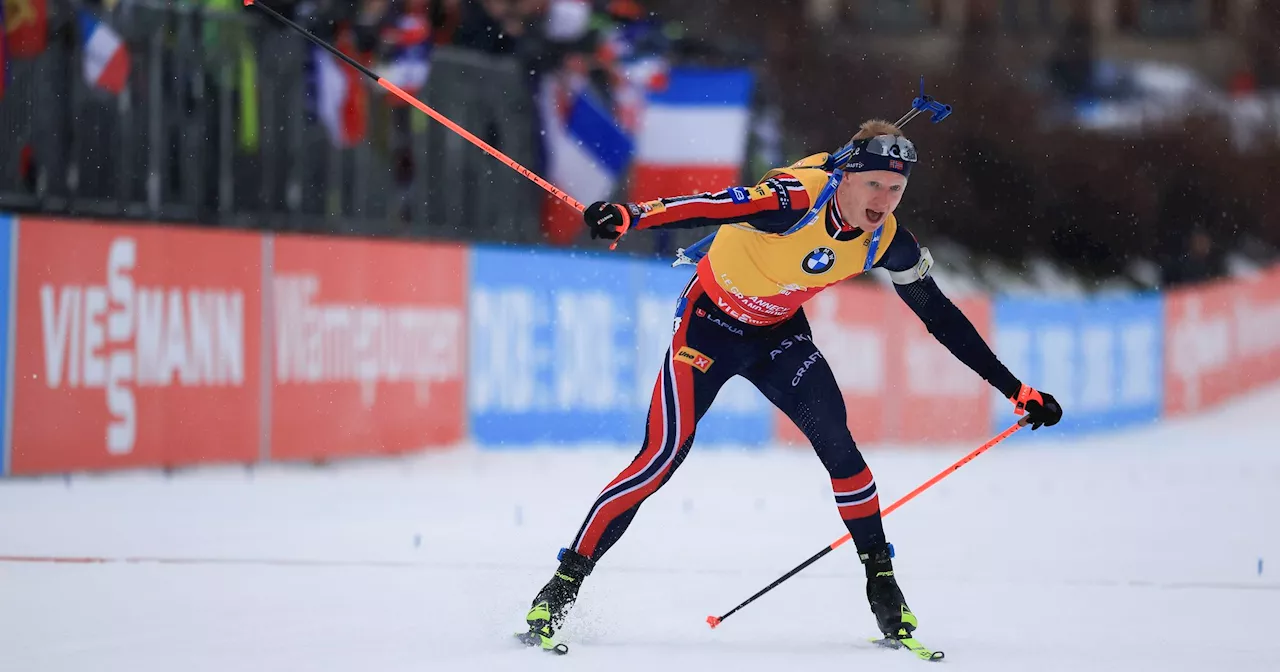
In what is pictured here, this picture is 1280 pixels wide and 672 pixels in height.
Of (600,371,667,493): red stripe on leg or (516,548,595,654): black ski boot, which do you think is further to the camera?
(600,371,667,493): red stripe on leg

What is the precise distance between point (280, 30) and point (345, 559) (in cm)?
685

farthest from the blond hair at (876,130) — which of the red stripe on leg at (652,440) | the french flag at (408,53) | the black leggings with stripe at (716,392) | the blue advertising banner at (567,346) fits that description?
the french flag at (408,53)

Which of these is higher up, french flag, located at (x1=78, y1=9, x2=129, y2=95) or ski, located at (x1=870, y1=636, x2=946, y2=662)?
french flag, located at (x1=78, y1=9, x2=129, y2=95)

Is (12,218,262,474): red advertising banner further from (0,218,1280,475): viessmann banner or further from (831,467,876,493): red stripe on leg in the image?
(831,467,876,493): red stripe on leg

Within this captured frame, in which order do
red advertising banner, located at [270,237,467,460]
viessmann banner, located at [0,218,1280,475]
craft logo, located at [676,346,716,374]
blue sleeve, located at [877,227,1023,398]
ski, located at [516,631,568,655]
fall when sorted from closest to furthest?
1. ski, located at [516,631,568,655]
2. craft logo, located at [676,346,716,374]
3. blue sleeve, located at [877,227,1023,398]
4. viessmann banner, located at [0,218,1280,475]
5. red advertising banner, located at [270,237,467,460]

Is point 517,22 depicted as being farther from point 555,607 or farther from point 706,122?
point 555,607

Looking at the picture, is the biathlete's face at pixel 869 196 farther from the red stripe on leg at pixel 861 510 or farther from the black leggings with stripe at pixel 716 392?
the red stripe on leg at pixel 861 510

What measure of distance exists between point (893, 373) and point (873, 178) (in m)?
13.5

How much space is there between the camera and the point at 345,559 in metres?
8.96

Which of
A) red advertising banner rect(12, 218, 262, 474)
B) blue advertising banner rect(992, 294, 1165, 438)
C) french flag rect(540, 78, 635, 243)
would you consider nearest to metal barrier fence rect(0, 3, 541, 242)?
french flag rect(540, 78, 635, 243)

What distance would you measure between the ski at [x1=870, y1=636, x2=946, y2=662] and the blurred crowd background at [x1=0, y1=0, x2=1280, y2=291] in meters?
7.46

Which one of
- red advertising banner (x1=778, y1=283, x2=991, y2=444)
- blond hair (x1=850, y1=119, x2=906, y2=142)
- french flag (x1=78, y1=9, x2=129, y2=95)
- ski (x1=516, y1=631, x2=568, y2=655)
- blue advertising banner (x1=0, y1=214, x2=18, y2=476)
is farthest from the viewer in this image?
red advertising banner (x1=778, y1=283, x2=991, y2=444)

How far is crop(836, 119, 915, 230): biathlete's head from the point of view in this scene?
21.8ft

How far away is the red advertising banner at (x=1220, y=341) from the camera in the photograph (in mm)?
23750
